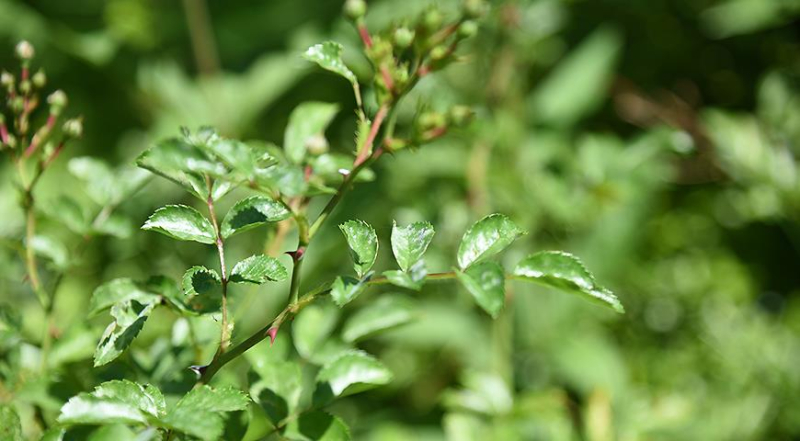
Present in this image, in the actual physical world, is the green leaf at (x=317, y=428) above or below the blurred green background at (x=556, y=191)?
above

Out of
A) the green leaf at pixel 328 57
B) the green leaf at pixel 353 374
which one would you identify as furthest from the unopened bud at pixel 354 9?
the green leaf at pixel 353 374

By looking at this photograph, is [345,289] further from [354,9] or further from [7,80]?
[7,80]

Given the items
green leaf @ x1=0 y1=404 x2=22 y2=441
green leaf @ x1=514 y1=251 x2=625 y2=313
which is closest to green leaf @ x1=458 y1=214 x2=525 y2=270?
green leaf @ x1=514 y1=251 x2=625 y2=313

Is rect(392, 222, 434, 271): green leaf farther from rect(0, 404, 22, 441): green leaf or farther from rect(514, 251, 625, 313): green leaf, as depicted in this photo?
rect(0, 404, 22, 441): green leaf

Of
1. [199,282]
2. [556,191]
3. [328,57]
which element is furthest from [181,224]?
[556,191]

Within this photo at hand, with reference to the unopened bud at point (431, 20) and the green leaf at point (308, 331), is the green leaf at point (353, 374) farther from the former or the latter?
the unopened bud at point (431, 20)
